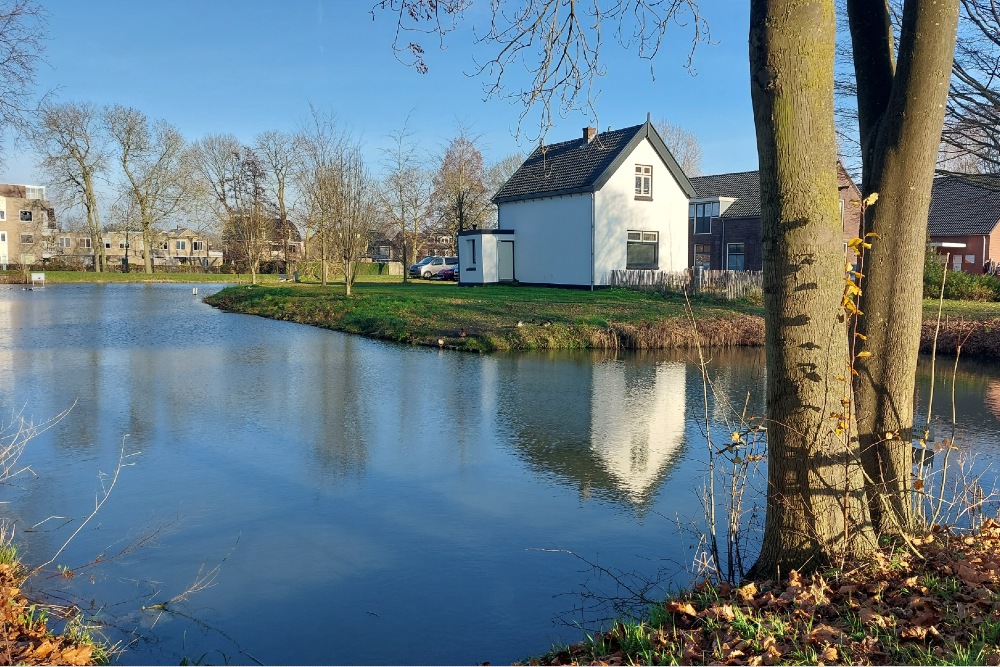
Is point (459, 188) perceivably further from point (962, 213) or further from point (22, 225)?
point (22, 225)

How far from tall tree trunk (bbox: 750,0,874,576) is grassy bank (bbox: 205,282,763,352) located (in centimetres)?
1011

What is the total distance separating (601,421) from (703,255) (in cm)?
3239

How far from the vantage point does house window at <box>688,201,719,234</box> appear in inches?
1532

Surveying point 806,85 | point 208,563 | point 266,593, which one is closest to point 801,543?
point 806,85

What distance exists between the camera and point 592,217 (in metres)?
27.6

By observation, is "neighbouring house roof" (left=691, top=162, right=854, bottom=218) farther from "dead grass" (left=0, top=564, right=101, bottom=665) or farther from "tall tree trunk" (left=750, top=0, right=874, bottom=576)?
"dead grass" (left=0, top=564, right=101, bottom=665)

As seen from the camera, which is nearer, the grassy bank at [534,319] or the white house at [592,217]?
the grassy bank at [534,319]

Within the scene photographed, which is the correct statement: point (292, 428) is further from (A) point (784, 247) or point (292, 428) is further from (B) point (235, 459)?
(A) point (784, 247)

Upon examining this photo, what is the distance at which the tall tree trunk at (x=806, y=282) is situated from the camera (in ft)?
13.5

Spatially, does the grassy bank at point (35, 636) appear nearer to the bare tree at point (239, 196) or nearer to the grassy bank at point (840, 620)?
the grassy bank at point (840, 620)

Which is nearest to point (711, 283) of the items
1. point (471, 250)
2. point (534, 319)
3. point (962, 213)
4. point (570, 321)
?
point (570, 321)

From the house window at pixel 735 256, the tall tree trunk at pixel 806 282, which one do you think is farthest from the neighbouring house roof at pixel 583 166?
the tall tree trunk at pixel 806 282

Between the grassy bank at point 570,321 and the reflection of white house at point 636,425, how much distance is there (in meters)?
3.45

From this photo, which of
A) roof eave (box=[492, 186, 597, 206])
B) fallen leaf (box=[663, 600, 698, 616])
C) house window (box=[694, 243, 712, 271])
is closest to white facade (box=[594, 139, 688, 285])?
roof eave (box=[492, 186, 597, 206])
